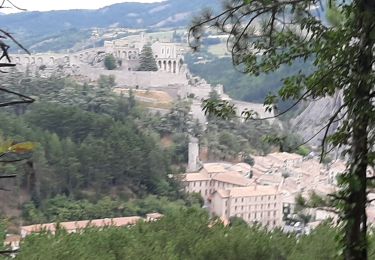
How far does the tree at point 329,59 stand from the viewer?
190 cm

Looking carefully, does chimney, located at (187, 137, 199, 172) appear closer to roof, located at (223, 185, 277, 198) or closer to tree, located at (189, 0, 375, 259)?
roof, located at (223, 185, 277, 198)

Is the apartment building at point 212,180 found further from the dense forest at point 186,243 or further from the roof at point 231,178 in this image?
the dense forest at point 186,243

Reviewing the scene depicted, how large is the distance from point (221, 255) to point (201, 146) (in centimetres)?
2493

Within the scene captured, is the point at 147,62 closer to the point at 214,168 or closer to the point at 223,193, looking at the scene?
the point at 214,168

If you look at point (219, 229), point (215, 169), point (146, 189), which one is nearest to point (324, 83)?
point (219, 229)

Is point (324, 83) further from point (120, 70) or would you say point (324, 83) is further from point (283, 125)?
point (120, 70)

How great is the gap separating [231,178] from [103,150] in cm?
544

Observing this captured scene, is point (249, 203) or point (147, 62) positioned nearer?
point (249, 203)

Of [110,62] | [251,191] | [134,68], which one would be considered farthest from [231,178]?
[110,62]

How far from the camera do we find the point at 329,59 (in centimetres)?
203

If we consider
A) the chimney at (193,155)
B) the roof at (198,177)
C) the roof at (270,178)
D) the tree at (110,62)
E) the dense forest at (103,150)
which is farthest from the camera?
the tree at (110,62)

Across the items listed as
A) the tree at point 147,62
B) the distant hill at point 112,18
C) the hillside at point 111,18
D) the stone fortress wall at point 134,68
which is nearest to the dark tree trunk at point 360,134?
the stone fortress wall at point 134,68

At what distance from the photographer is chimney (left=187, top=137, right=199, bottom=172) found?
29609mm

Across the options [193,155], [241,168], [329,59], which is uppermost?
[329,59]
